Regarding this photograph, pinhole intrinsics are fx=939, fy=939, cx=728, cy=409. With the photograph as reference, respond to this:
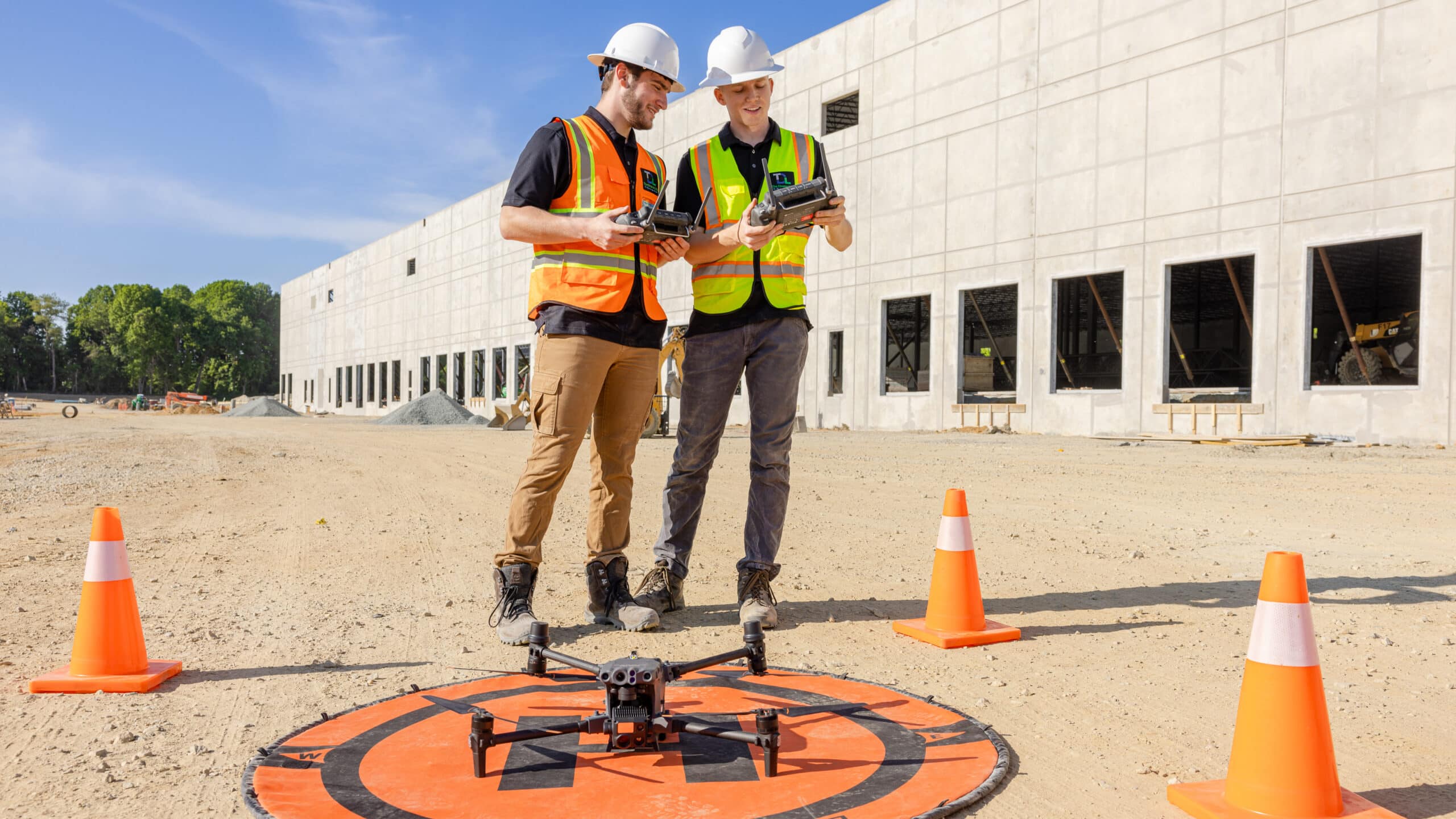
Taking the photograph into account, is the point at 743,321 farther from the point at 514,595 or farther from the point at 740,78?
the point at 514,595

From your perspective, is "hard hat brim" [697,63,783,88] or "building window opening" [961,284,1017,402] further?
"building window opening" [961,284,1017,402]

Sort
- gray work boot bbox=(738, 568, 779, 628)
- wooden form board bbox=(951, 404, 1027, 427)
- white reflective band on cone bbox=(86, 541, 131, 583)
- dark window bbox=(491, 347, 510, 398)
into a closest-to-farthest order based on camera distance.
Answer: white reflective band on cone bbox=(86, 541, 131, 583)
gray work boot bbox=(738, 568, 779, 628)
wooden form board bbox=(951, 404, 1027, 427)
dark window bbox=(491, 347, 510, 398)

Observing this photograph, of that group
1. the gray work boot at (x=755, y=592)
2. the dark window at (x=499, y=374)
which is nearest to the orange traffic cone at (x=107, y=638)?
the gray work boot at (x=755, y=592)

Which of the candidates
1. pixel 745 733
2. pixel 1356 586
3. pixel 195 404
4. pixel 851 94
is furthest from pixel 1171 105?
pixel 195 404

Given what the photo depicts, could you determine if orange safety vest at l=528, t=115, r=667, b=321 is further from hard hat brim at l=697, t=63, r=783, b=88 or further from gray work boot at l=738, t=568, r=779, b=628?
gray work boot at l=738, t=568, r=779, b=628

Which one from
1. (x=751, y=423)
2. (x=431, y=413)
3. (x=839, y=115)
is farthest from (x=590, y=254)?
(x=431, y=413)

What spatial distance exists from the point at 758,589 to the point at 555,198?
191 cm

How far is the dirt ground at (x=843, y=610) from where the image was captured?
2541mm

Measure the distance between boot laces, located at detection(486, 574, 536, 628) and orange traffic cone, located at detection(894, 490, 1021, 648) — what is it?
1557 mm

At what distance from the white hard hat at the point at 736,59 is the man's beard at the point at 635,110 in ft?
0.89

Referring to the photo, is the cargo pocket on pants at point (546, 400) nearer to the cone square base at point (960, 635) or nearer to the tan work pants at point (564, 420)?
the tan work pants at point (564, 420)

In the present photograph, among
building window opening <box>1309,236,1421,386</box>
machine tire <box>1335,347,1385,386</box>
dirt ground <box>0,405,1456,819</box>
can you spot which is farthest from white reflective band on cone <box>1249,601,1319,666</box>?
machine tire <box>1335,347,1385,386</box>

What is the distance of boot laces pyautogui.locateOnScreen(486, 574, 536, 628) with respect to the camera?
3.85 m

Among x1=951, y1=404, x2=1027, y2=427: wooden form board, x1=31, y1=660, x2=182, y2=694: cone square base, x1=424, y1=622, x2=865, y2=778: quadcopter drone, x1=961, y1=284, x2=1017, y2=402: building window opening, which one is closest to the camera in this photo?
x1=424, y1=622, x2=865, y2=778: quadcopter drone
